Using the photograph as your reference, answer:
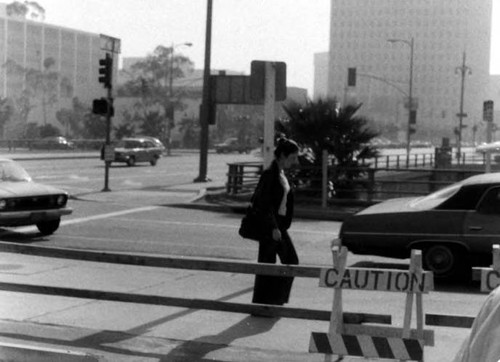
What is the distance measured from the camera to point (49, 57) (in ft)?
384

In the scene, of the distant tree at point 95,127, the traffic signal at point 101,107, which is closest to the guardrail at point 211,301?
the traffic signal at point 101,107

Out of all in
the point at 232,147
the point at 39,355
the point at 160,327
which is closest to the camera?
the point at 39,355

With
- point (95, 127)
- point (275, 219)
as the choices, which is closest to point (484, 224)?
point (275, 219)

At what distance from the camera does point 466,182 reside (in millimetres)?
12000

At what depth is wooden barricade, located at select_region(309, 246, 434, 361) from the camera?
20.0 ft

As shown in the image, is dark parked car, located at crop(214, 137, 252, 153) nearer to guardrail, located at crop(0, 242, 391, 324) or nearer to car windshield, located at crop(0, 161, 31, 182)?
car windshield, located at crop(0, 161, 31, 182)

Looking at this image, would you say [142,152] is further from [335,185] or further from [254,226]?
[254,226]

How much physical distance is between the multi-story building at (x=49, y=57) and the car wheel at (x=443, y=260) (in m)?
92.0

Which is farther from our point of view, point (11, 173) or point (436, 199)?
point (11, 173)

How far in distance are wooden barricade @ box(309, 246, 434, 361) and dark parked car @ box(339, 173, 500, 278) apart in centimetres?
519

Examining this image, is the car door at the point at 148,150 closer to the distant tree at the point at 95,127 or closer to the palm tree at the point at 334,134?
the palm tree at the point at 334,134

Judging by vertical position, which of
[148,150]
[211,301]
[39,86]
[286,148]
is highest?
[39,86]

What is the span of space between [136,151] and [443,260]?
127ft

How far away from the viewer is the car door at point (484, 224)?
1148cm
